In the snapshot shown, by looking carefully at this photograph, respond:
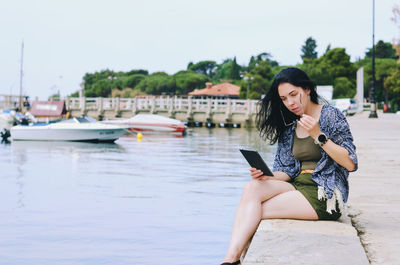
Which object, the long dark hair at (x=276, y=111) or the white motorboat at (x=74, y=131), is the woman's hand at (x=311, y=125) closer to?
the long dark hair at (x=276, y=111)

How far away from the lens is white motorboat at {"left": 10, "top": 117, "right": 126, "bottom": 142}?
3447cm

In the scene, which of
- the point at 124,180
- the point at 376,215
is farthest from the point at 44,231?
the point at 124,180

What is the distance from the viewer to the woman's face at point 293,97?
4.54m

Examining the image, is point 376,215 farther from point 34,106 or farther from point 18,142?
point 34,106

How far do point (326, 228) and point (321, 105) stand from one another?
948mm

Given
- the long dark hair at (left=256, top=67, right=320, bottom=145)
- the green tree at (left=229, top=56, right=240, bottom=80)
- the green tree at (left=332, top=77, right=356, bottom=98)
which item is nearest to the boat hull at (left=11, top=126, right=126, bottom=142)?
the long dark hair at (left=256, top=67, right=320, bottom=145)

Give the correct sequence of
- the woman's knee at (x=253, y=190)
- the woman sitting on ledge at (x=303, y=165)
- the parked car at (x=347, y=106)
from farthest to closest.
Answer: the parked car at (x=347, y=106)
the woman's knee at (x=253, y=190)
the woman sitting on ledge at (x=303, y=165)

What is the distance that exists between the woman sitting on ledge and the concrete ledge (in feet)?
0.37

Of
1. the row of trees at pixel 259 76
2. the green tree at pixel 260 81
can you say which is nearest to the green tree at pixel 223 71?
the row of trees at pixel 259 76

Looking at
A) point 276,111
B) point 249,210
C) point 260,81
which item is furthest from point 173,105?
point 249,210

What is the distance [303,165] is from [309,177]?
15 cm

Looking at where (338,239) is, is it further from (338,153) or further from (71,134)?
(71,134)

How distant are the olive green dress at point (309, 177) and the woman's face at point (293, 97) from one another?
0.26 meters

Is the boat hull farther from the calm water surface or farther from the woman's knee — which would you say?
the woman's knee
